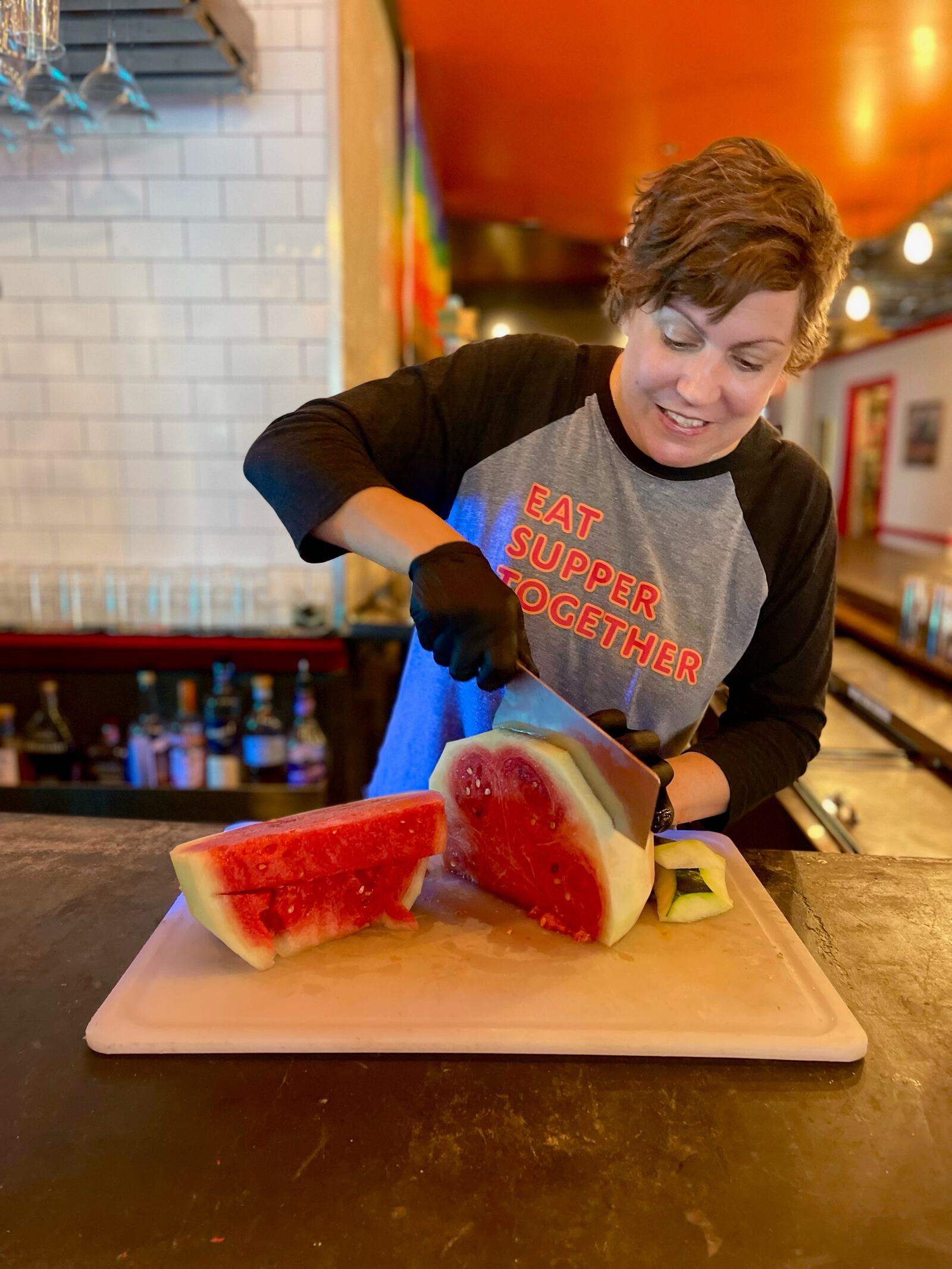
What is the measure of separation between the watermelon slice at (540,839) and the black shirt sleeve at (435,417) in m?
0.41

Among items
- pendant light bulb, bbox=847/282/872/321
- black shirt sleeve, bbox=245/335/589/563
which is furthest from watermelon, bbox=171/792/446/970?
pendant light bulb, bbox=847/282/872/321

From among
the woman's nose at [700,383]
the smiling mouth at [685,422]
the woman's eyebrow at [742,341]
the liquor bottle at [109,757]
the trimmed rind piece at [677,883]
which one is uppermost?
the woman's eyebrow at [742,341]

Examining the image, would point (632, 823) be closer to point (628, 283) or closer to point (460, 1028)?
point (460, 1028)

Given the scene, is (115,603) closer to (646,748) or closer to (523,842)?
(523,842)

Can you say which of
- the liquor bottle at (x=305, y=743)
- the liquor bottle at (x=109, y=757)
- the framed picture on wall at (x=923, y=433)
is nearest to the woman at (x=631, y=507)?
the liquor bottle at (x=305, y=743)

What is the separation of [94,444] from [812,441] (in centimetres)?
1714

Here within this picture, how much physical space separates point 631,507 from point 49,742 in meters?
2.70

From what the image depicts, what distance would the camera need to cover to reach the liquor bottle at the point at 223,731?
333 centimetres

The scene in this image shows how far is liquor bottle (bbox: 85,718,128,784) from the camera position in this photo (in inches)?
134

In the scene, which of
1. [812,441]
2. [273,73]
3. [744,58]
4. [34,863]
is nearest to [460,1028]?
[34,863]

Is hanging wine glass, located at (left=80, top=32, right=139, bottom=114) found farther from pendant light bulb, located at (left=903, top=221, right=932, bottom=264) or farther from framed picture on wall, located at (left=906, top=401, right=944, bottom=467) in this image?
framed picture on wall, located at (left=906, top=401, right=944, bottom=467)

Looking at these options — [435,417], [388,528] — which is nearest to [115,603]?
[435,417]

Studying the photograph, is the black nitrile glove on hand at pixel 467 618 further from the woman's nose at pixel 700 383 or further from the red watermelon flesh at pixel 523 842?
the woman's nose at pixel 700 383

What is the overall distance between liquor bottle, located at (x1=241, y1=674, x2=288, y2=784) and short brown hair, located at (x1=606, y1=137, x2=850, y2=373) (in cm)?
234
